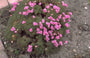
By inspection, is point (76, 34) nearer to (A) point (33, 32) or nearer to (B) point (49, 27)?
(B) point (49, 27)

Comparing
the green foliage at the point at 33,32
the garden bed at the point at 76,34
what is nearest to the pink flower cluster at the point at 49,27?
the green foliage at the point at 33,32

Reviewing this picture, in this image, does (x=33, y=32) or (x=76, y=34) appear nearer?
(x=33, y=32)

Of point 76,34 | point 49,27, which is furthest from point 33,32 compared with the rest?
point 76,34

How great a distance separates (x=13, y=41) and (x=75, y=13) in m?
1.64

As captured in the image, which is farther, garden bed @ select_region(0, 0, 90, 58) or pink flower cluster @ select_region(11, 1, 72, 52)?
garden bed @ select_region(0, 0, 90, 58)

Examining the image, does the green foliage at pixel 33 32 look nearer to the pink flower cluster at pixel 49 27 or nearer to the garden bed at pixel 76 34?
the pink flower cluster at pixel 49 27

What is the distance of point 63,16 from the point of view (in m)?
2.78

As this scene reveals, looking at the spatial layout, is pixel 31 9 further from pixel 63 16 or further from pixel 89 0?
pixel 89 0

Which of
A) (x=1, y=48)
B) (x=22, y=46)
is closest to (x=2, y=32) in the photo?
(x=1, y=48)

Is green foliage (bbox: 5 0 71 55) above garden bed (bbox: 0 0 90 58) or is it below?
above

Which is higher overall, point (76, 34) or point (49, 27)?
point (49, 27)

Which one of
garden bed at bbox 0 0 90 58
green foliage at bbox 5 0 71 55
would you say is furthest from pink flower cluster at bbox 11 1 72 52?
garden bed at bbox 0 0 90 58

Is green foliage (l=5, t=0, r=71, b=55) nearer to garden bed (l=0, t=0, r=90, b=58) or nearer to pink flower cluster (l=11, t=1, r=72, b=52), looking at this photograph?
pink flower cluster (l=11, t=1, r=72, b=52)

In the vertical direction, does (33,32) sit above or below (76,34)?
above
